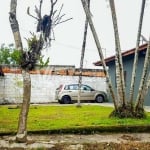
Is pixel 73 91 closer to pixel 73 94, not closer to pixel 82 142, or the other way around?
pixel 73 94

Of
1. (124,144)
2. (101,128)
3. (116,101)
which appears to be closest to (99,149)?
(124,144)

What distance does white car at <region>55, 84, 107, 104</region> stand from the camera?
29859 millimetres

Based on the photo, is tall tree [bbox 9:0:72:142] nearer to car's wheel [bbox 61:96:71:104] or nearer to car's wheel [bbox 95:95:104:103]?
car's wheel [bbox 61:96:71:104]

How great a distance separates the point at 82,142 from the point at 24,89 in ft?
6.49

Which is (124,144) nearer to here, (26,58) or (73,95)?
(26,58)

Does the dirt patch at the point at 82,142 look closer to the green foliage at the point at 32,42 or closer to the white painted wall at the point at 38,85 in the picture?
the green foliage at the point at 32,42

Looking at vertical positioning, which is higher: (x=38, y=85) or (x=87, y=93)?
(x=38, y=85)

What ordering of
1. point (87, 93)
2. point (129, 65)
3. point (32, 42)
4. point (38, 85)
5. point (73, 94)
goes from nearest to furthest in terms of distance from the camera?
point (32, 42)
point (129, 65)
point (73, 94)
point (87, 93)
point (38, 85)

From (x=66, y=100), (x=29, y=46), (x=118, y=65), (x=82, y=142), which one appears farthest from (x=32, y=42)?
(x=66, y=100)

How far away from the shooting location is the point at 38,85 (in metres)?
31.4

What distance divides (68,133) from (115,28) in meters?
4.87

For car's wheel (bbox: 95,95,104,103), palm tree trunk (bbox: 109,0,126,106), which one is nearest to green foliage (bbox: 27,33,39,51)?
palm tree trunk (bbox: 109,0,126,106)

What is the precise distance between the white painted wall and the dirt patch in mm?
17550

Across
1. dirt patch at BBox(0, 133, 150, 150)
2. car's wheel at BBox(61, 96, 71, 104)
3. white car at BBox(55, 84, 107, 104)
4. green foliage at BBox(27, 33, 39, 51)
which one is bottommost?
dirt patch at BBox(0, 133, 150, 150)
